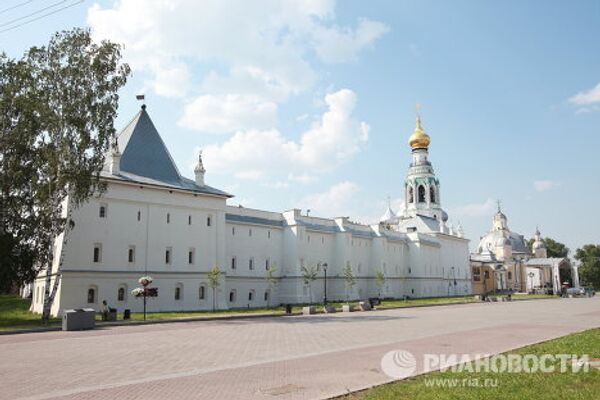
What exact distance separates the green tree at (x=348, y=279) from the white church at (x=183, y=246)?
0.52m

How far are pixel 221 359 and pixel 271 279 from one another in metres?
40.2

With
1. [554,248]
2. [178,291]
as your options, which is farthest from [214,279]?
[554,248]

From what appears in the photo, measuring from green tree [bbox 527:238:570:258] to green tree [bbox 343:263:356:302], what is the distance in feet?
332

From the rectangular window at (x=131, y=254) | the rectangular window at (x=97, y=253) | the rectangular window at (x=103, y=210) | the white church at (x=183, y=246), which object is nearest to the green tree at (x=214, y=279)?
the white church at (x=183, y=246)

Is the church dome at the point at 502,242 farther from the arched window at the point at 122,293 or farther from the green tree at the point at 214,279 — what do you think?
the arched window at the point at 122,293

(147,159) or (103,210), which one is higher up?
(147,159)

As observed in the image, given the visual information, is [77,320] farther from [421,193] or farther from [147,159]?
[421,193]

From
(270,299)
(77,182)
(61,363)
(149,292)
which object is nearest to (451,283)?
(270,299)

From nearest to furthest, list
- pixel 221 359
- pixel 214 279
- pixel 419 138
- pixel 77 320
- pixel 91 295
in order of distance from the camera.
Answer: pixel 221 359
pixel 77 320
pixel 91 295
pixel 214 279
pixel 419 138

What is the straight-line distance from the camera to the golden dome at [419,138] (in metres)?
96.7

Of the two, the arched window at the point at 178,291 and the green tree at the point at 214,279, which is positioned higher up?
the green tree at the point at 214,279

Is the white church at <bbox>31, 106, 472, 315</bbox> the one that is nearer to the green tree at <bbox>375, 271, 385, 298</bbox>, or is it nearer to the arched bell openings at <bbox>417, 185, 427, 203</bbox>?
the green tree at <bbox>375, 271, 385, 298</bbox>

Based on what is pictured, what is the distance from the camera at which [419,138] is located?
97.1m

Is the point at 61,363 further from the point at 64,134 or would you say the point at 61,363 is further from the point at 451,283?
the point at 451,283
